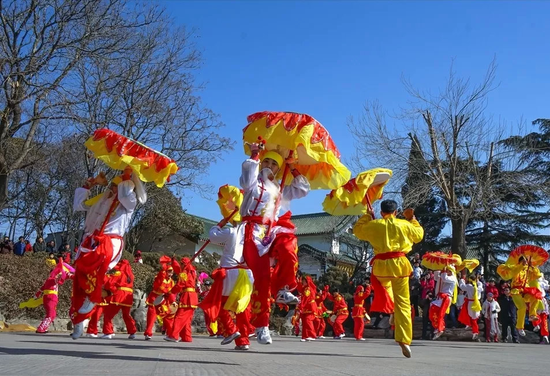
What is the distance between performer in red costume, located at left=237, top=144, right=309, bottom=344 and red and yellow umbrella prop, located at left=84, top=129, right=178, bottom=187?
50.5 inches

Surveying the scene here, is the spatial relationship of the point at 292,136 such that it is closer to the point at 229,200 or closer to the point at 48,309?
the point at 229,200

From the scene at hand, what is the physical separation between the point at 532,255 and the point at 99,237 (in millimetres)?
10357

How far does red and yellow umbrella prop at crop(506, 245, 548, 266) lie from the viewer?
13.3 m

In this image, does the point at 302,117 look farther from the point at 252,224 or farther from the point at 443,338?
the point at 443,338

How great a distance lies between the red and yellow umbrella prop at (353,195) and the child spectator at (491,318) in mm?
11678

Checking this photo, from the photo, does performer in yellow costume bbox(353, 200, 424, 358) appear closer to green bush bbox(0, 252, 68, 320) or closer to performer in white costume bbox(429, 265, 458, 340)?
performer in white costume bbox(429, 265, 458, 340)

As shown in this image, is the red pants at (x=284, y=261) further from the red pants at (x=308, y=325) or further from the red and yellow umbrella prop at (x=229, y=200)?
the red pants at (x=308, y=325)

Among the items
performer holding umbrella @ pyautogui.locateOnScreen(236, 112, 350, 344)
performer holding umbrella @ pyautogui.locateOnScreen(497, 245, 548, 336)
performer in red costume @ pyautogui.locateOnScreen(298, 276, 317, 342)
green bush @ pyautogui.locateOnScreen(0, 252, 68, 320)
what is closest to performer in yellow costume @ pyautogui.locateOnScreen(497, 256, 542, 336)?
performer holding umbrella @ pyautogui.locateOnScreen(497, 245, 548, 336)

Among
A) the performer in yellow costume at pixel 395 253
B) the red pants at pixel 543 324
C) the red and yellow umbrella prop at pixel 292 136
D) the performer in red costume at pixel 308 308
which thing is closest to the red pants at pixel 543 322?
the red pants at pixel 543 324

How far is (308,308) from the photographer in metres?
15.8

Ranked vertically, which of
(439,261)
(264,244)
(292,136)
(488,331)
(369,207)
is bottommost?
(488,331)

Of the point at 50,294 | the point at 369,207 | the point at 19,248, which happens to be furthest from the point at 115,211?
the point at 19,248

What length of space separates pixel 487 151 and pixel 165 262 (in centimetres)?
1393

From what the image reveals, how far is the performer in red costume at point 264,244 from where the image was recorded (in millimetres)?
6129
